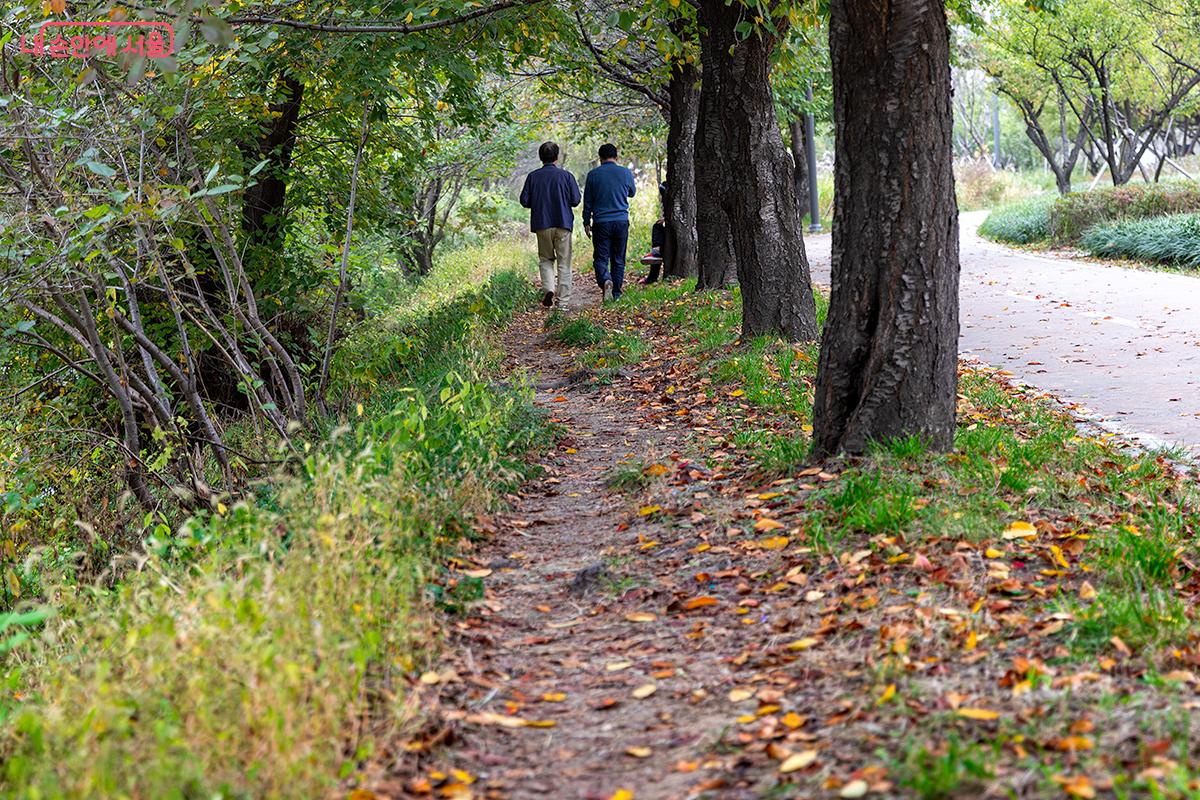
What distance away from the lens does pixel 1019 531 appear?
16.1 ft

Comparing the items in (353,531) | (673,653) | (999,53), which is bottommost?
(673,653)

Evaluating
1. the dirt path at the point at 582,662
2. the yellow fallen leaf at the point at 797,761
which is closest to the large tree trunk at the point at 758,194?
the dirt path at the point at 582,662

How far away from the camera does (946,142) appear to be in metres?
5.96

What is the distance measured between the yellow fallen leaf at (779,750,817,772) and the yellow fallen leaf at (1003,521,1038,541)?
2.01 metres

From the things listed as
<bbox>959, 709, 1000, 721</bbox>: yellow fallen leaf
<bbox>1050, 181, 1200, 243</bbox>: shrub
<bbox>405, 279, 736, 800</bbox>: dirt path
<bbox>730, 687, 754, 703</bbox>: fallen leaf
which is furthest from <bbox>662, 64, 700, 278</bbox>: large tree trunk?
<bbox>959, 709, 1000, 721</bbox>: yellow fallen leaf

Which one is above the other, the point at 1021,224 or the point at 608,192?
the point at 608,192

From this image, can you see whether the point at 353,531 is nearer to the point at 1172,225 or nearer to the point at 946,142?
the point at 946,142

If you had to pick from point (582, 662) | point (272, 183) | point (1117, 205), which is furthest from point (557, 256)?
point (582, 662)

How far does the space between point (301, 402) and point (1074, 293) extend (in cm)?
1048

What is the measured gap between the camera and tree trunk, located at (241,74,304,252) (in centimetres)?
1188

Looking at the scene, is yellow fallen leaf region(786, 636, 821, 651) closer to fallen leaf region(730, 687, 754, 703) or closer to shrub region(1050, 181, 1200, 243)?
fallen leaf region(730, 687, 754, 703)

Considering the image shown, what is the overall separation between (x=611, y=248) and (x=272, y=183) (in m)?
5.36

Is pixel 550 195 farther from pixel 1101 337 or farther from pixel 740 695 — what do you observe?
pixel 740 695

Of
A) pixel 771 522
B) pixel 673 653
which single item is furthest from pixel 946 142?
pixel 673 653
